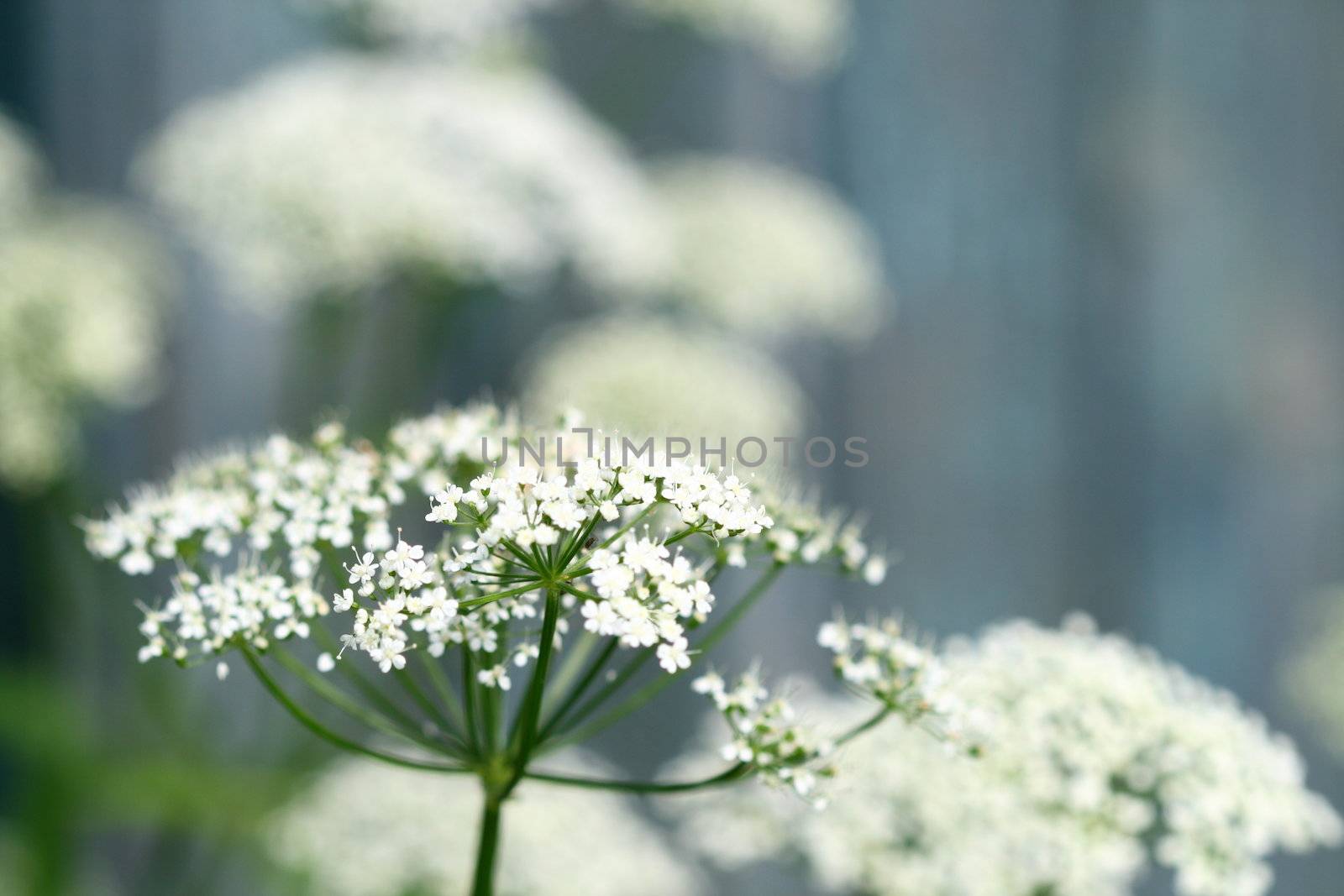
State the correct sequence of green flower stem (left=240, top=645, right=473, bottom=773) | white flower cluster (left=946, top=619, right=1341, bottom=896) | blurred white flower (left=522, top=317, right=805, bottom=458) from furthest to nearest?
blurred white flower (left=522, top=317, right=805, bottom=458) → white flower cluster (left=946, top=619, right=1341, bottom=896) → green flower stem (left=240, top=645, right=473, bottom=773)

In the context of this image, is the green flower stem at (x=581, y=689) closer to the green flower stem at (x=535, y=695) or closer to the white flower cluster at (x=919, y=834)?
the green flower stem at (x=535, y=695)

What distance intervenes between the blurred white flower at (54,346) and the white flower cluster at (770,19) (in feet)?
4.62

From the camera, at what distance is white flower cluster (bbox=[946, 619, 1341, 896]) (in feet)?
4.13

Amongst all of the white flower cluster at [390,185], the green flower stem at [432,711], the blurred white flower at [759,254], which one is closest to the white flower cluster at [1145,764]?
the green flower stem at [432,711]

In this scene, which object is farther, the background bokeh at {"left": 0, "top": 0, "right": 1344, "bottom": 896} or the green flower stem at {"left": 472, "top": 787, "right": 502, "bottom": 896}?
the background bokeh at {"left": 0, "top": 0, "right": 1344, "bottom": 896}

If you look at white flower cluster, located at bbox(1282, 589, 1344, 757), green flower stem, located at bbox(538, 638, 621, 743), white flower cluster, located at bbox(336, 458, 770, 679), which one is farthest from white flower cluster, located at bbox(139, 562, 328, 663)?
white flower cluster, located at bbox(1282, 589, 1344, 757)

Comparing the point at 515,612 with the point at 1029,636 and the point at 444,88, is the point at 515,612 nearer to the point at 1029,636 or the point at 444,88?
the point at 1029,636

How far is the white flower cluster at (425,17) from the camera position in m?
2.40

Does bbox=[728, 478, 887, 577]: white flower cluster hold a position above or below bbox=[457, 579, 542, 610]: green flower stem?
above

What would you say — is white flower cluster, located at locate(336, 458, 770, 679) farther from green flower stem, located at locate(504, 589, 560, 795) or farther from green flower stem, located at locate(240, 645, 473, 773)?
green flower stem, located at locate(240, 645, 473, 773)

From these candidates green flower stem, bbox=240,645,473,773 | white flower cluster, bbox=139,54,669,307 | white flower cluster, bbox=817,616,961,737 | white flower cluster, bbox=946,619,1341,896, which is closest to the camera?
green flower stem, bbox=240,645,473,773

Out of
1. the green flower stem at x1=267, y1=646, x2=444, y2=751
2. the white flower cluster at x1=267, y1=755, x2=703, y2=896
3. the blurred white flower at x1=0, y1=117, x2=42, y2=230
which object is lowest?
the white flower cluster at x1=267, y1=755, x2=703, y2=896

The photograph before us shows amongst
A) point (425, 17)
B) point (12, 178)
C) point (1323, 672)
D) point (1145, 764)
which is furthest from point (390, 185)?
point (1323, 672)

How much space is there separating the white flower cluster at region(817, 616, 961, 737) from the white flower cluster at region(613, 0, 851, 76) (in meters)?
1.96
